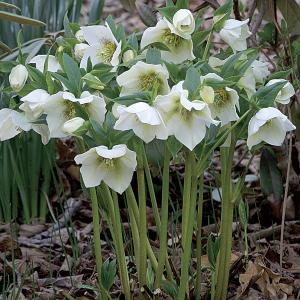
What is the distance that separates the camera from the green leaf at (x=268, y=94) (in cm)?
113

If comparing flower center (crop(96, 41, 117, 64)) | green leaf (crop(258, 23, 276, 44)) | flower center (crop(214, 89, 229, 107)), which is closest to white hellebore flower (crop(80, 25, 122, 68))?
flower center (crop(96, 41, 117, 64))

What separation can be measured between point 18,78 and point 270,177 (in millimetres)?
843

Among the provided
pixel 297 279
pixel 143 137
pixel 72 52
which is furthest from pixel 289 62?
pixel 143 137

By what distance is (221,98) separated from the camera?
3.77 feet

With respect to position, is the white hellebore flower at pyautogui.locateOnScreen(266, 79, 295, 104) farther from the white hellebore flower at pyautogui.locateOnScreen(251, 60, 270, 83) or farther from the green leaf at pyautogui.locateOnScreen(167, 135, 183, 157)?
the green leaf at pyautogui.locateOnScreen(167, 135, 183, 157)

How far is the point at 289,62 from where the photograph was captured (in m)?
1.74

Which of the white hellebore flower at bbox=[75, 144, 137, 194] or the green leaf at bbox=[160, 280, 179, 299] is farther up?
the white hellebore flower at bbox=[75, 144, 137, 194]

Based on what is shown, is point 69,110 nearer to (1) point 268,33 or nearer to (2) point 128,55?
(2) point 128,55

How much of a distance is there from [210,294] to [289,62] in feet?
2.08

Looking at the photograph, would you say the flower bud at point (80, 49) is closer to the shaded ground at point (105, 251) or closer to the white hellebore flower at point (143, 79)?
the white hellebore flower at point (143, 79)

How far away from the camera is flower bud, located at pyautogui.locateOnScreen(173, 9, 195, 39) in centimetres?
112

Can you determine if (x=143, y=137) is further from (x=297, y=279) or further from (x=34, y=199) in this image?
(x=34, y=199)

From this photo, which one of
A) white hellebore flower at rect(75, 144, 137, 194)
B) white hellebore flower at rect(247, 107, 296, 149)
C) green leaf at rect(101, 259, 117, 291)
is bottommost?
green leaf at rect(101, 259, 117, 291)

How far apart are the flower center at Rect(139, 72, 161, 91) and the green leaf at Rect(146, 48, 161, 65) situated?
0.02 m
